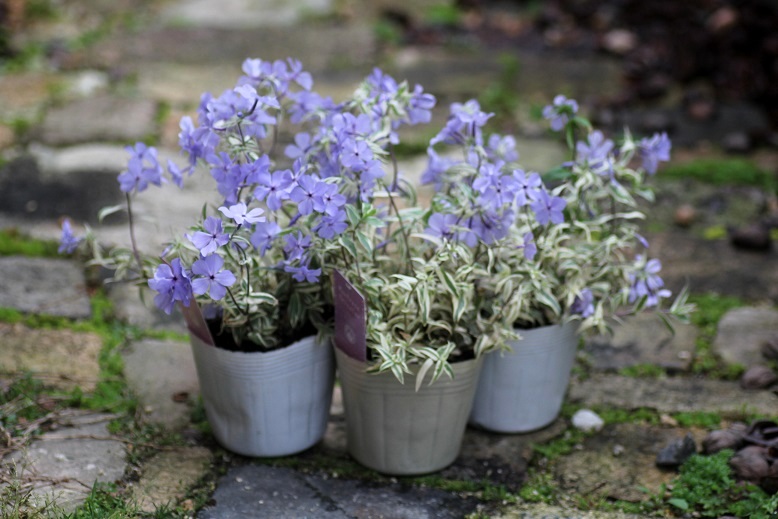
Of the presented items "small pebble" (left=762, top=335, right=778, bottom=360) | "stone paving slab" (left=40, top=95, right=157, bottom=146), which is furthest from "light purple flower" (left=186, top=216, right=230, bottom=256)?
"stone paving slab" (left=40, top=95, right=157, bottom=146)

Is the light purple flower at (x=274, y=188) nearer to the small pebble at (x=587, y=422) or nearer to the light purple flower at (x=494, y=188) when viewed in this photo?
the light purple flower at (x=494, y=188)

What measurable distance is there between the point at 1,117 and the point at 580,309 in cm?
256

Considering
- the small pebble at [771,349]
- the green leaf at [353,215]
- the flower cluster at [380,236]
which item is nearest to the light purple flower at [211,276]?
the flower cluster at [380,236]

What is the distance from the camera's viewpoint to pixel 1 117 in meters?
3.72

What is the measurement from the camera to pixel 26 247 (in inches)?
113

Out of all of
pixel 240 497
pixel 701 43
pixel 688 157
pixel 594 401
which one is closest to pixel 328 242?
pixel 240 497

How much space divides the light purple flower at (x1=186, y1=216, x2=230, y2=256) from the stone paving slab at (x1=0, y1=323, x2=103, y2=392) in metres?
0.72

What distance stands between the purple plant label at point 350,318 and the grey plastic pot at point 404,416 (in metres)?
0.03

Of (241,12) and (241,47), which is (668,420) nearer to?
(241,47)

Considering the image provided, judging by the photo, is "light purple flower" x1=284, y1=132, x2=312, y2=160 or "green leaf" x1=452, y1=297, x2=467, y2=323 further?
"light purple flower" x1=284, y1=132, x2=312, y2=160

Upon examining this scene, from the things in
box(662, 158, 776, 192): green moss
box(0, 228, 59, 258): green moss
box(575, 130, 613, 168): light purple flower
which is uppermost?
box(575, 130, 613, 168): light purple flower

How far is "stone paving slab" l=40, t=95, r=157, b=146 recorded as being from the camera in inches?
141

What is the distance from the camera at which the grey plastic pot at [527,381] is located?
6.90ft

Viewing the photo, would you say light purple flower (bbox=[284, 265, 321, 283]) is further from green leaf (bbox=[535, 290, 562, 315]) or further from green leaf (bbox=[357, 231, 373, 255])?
green leaf (bbox=[535, 290, 562, 315])
